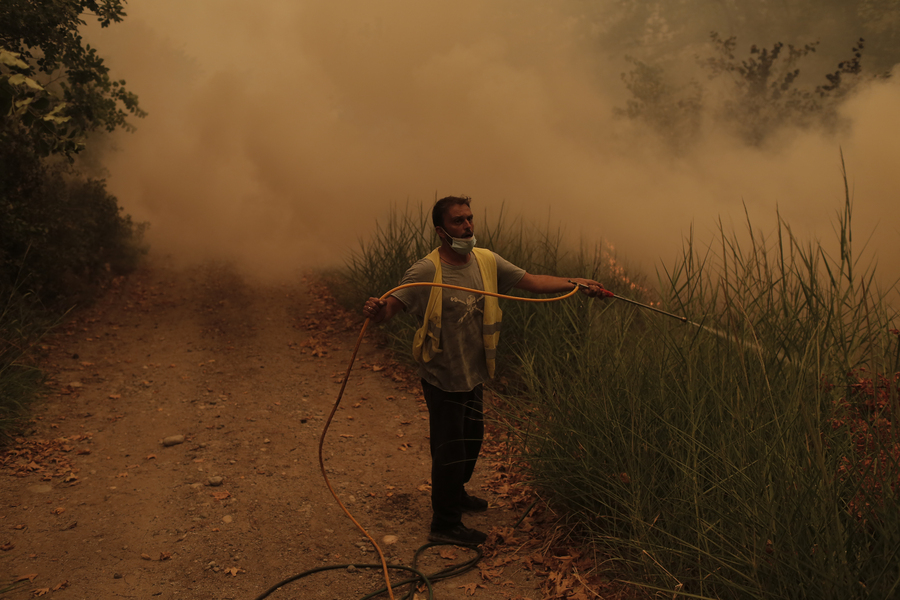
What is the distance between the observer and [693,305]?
146 inches

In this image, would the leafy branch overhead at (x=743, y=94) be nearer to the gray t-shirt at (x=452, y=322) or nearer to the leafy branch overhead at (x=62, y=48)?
the gray t-shirt at (x=452, y=322)

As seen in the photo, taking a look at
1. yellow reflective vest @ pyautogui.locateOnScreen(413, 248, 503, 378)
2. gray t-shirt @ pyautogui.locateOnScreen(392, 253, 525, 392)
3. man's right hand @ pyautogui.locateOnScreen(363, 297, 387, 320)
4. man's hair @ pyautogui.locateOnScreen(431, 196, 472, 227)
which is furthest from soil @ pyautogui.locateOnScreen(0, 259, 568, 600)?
man's hair @ pyautogui.locateOnScreen(431, 196, 472, 227)

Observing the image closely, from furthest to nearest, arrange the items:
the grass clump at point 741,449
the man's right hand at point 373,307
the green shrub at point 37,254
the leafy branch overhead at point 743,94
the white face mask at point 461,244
A: 1. the leafy branch overhead at point 743,94
2. the green shrub at point 37,254
3. the white face mask at point 461,244
4. the man's right hand at point 373,307
5. the grass clump at point 741,449

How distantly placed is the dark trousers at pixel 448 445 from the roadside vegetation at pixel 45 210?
3085mm

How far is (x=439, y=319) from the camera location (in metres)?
3.20

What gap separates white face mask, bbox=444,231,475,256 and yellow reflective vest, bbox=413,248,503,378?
5.2 inches

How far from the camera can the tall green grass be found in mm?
1985

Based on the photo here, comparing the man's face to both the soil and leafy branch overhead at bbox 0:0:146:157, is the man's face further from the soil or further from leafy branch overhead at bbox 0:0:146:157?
leafy branch overhead at bbox 0:0:146:157

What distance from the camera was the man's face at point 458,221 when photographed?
10.4 feet

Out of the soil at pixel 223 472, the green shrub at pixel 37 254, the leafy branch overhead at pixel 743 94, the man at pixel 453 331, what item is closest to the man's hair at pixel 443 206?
the man at pixel 453 331

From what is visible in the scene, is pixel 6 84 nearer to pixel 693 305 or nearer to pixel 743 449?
pixel 743 449

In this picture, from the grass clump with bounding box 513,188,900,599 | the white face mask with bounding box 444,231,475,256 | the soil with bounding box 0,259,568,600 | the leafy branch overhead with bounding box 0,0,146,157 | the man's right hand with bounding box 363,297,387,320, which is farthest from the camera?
the leafy branch overhead with bounding box 0,0,146,157

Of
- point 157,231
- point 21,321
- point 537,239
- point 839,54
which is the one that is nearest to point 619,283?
point 537,239

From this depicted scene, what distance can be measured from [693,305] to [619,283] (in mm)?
3022
